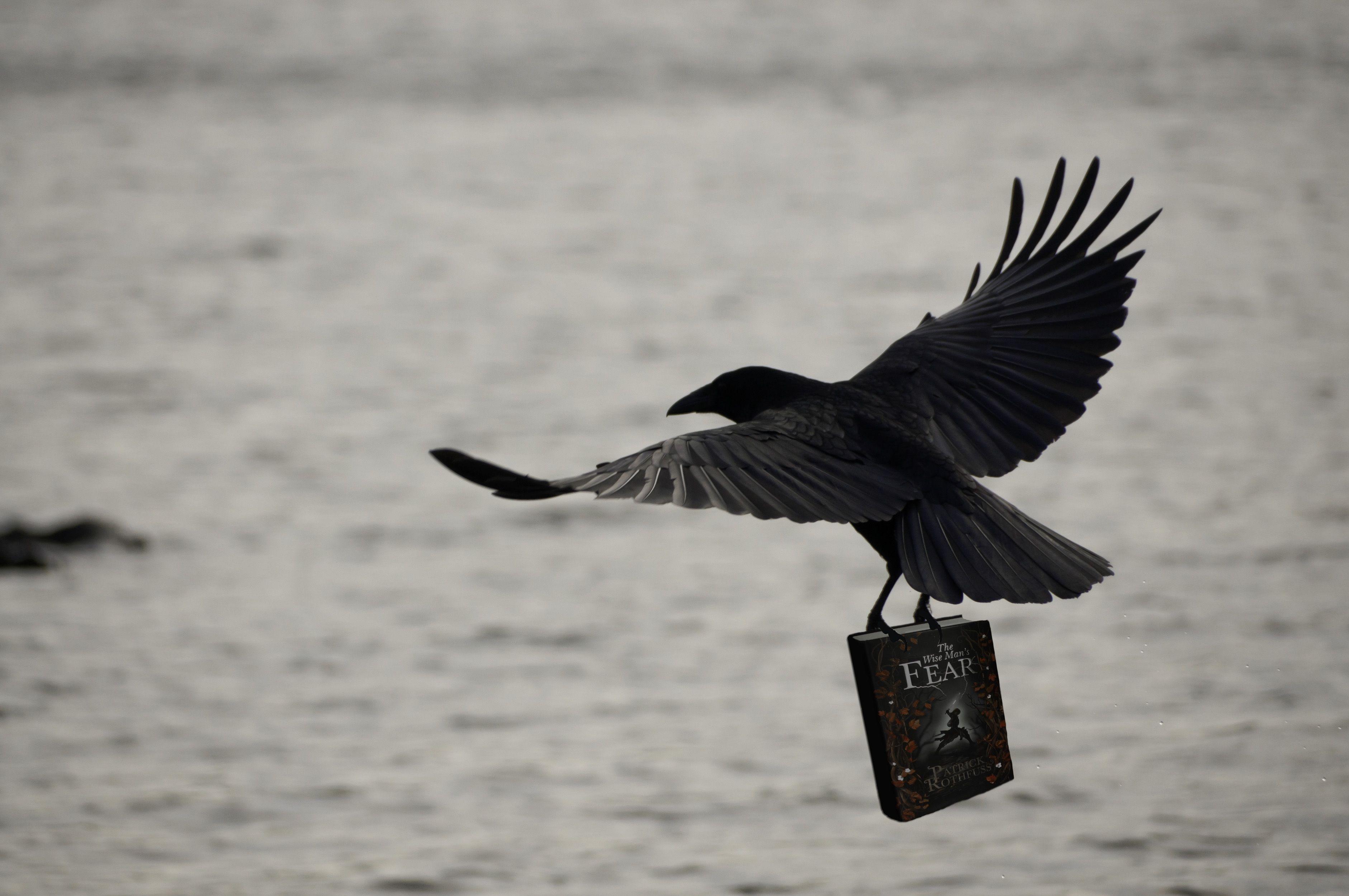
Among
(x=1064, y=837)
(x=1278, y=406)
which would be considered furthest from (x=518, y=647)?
(x=1278, y=406)

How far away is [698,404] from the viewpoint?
4.79m

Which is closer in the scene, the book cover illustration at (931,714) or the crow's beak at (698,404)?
the book cover illustration at (931,714)

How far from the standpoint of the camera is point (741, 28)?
124ft

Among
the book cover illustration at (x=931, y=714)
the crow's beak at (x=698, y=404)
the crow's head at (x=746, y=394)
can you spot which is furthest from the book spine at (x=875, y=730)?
the crow's beak at (x=698, y=404)

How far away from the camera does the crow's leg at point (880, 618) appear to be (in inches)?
141

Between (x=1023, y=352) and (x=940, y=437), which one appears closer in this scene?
(x=940, y=437)

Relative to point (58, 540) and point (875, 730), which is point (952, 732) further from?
point (58, 540)

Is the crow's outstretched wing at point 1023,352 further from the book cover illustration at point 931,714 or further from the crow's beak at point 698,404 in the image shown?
the book cover illustration at point 931,714

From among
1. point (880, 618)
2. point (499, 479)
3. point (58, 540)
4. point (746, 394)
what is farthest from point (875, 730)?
point (58, 540)

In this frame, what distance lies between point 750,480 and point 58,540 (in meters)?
9.02

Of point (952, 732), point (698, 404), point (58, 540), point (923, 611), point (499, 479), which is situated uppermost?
point (698, 404)

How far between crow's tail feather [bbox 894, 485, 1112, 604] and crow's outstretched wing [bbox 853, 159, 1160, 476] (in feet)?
1.06

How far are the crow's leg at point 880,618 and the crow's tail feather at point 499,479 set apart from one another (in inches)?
30.9

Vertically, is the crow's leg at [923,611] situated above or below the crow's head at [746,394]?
below
